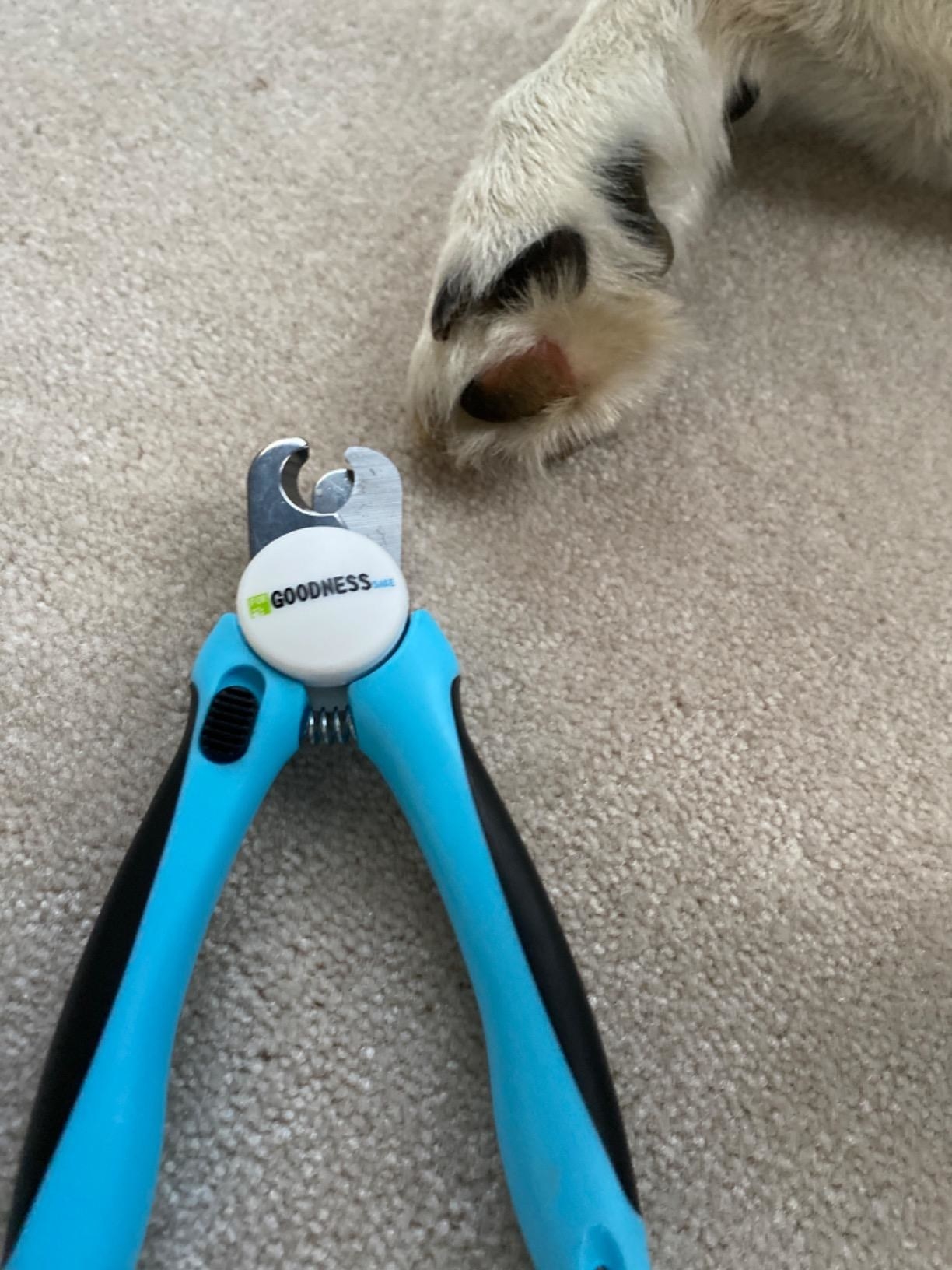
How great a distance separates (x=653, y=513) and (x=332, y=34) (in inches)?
15.5

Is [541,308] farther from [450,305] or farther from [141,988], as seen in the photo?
[141,988]

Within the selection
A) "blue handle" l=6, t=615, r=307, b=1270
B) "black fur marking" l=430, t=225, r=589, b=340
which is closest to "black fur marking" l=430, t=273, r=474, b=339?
"black fur marking" l=430, t=225, r=589, b=340

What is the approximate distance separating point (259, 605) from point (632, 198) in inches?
13.0

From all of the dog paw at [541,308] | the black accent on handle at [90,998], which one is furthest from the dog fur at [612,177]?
the black accent on handle at [90,998]

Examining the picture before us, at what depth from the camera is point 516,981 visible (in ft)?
1.39

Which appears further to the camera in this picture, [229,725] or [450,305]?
[450,305]

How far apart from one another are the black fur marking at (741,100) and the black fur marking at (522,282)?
163 mm

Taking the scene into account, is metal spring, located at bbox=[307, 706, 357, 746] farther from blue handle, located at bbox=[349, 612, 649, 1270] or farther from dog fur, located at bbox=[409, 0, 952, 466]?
dog fur, located at bbox=[409, 0, 952, 466]

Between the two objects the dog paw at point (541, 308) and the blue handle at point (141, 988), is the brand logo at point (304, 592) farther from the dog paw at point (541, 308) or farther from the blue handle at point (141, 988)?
the dog paw at point (541, 308)

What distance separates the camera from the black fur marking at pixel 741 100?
63 centimetres

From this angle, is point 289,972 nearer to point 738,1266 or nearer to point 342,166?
point 738,1266

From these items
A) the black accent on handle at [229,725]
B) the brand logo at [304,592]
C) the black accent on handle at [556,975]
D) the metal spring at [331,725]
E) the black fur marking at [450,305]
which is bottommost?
the black accent on handle at [556,975]

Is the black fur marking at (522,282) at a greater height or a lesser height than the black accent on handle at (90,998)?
greater

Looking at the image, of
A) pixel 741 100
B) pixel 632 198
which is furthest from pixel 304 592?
pixel 741 100
